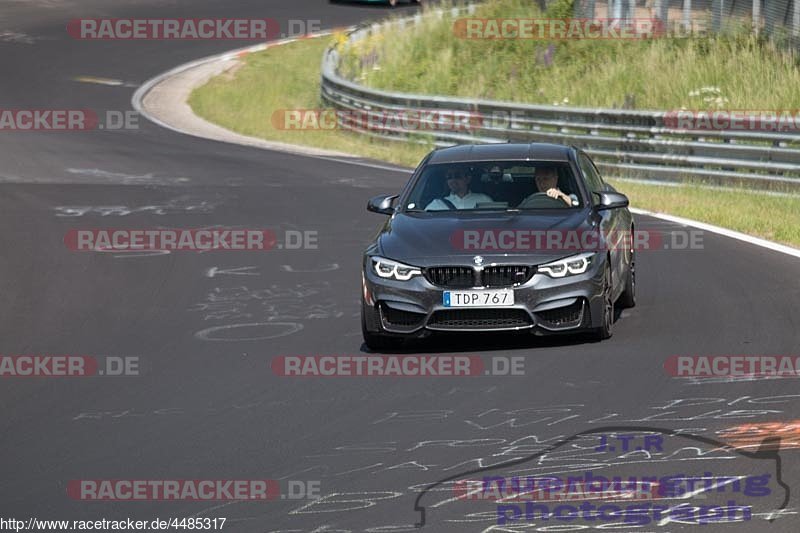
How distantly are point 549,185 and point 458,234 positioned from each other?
4.11 ft

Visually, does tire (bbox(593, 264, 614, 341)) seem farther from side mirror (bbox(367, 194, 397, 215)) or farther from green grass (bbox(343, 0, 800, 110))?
green grass (bbox(343, 0, 800, 110))

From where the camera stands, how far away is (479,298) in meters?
10.4

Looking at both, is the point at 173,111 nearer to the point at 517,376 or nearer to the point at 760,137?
the point at 760,137

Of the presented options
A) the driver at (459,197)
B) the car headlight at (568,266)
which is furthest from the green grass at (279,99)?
the car headlight at (568,266)

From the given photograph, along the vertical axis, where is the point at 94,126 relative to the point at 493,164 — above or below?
below

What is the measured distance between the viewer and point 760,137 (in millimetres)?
21125

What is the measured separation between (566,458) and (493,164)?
184 inches

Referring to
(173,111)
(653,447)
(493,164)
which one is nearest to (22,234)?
(493,164)

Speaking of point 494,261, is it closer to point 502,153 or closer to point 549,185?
point 549,185

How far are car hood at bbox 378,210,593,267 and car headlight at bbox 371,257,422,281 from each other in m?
0.05

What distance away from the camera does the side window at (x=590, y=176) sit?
1212cm

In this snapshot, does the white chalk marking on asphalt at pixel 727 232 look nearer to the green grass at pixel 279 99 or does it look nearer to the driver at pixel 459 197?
the driver at pixel 459 197

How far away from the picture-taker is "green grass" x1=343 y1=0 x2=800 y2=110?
27.5 meters

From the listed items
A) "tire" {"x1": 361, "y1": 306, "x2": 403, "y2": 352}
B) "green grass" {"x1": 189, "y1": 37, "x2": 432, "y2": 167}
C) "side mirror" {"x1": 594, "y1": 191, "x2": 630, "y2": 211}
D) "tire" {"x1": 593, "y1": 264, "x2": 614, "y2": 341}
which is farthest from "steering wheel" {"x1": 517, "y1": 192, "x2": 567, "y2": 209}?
"green grass" {"x1": 189, "y1": 37, "x2": 432, "y2": 167}
